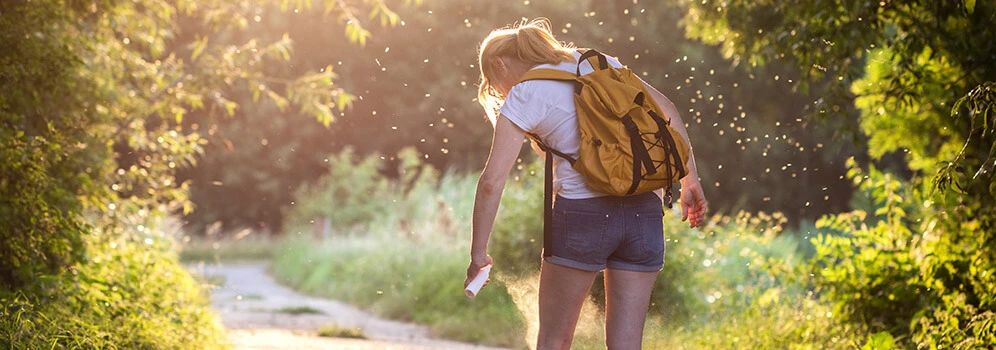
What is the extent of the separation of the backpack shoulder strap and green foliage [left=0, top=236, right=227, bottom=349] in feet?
8.78

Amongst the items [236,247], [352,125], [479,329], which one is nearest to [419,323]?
[479,329]

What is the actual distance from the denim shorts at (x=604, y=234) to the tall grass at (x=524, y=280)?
1.35 meters

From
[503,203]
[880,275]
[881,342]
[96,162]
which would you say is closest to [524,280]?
[880,275]

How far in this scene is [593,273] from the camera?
3.76m

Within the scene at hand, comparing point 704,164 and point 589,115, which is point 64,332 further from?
point 704,164

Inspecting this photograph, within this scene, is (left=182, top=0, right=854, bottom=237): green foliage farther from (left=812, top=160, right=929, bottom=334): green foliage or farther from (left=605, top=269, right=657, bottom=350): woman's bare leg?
(left=605, top=269, right=657, bottom=350): woman's bare leg

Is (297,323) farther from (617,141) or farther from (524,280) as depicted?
(617,141)

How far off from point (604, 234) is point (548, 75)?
526mm

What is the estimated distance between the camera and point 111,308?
633 cm

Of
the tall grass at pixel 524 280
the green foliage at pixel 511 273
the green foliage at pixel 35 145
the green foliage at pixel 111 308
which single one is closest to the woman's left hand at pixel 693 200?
the tall grass at pixel 524 280

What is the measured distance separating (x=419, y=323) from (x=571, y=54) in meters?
7.42

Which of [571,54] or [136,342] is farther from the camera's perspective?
[136,342]

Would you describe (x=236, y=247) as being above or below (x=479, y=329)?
below

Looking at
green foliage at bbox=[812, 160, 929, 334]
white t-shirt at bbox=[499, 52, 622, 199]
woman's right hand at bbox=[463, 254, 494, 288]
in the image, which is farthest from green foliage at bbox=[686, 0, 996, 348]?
woman's right hand at bbox=[463, 254, 494, 288]
